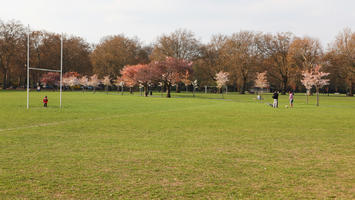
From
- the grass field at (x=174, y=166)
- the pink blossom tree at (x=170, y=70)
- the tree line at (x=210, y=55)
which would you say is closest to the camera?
the grass field at (x=174, y=166)

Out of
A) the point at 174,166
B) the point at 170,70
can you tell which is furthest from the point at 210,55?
the point at 174,166

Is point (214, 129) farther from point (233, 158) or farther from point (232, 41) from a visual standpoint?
point (232, 41)

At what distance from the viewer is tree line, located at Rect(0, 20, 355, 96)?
72562mm

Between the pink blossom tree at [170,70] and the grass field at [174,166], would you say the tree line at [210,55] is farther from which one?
the grass field at [174,166]

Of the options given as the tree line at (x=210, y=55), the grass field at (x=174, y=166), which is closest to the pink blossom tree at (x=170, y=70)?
the tree line at (x=210, y=55)

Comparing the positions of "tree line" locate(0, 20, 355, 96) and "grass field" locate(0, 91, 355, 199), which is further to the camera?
"tree line" locate(0, 20, 355, 96)

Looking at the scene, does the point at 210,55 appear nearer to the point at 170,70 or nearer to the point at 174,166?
the point at 170,70

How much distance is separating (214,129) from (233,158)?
19.6ft

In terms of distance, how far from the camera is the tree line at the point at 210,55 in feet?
238

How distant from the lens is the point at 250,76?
82.5 meters

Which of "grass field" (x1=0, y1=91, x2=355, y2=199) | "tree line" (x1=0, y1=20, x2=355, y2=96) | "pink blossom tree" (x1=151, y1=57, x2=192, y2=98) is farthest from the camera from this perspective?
"tree line" (x1=0, y1=20, x2=355, y2=96)

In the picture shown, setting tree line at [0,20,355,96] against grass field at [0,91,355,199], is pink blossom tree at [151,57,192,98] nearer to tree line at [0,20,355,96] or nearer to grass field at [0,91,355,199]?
tree line at [0,20,355,96]

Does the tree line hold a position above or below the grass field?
above

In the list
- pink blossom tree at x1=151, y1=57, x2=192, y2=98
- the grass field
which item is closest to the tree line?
pink blossom tree at x1=151, y1=57, x2=192, y2=98
